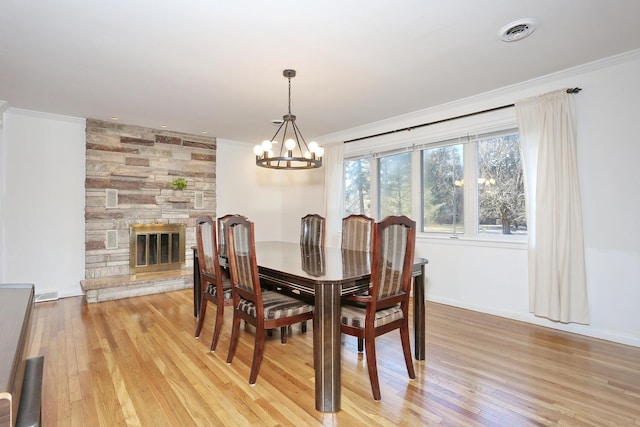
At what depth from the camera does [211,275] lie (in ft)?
9.47

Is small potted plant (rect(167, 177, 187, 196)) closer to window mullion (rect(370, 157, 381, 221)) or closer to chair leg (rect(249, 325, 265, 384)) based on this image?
window mullion (rect(370, 157, 381, 221))

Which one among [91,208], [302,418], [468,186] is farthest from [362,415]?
[91,208]

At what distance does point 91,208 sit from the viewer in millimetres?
4559

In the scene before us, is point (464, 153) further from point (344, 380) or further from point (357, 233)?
point (344, 380)

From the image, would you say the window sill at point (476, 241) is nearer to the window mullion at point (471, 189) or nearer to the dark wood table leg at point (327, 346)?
the window mullion at point (471, 189)

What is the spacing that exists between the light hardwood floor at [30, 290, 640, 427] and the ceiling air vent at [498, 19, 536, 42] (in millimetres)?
2433

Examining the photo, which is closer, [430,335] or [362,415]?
[362,415]

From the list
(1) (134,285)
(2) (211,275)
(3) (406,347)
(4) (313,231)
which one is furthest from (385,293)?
(1) (134,285)

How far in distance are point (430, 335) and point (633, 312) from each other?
1693 millimetres

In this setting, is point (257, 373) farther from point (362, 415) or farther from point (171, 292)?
point (171, 292)

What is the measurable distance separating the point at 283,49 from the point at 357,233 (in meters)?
1.81

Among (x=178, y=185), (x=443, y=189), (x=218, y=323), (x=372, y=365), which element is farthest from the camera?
(x=178, y=185)

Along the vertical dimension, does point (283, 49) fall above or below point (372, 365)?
above

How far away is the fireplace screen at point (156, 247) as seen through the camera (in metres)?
4.86
